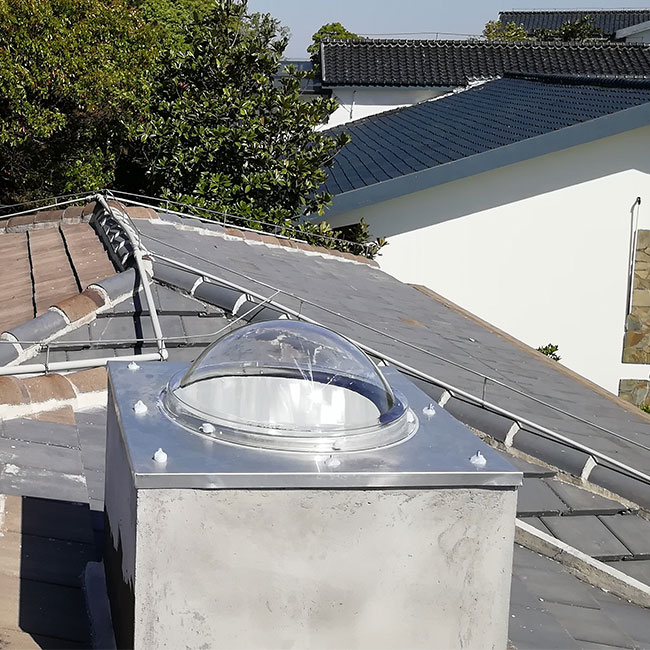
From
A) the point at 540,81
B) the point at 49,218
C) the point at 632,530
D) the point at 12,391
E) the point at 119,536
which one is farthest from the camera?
the point at 540,81

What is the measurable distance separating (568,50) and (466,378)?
23250 millimetres

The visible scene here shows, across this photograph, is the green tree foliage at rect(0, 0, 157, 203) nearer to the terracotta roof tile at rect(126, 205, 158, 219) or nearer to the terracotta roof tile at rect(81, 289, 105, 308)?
the terracotta roof tile at rect(126, 205, 158, 219)

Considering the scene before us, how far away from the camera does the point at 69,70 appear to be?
13.6m

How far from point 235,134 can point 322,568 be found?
38.0 ft

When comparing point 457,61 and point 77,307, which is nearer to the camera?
point 77,307

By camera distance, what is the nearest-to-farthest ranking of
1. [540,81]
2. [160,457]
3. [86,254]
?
[160,457] < [86,254] < [540,81]

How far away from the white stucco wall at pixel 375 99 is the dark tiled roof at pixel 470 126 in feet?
13.1

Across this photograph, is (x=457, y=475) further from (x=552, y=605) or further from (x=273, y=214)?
(x=273, y=214)

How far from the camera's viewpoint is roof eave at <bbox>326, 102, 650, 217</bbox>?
42.8 feet

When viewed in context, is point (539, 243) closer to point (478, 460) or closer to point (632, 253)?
point (632, 253)

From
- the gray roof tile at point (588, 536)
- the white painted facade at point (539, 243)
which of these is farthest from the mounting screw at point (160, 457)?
the white painted facade at point (539, 243)

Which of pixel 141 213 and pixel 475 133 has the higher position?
pixel 475 133

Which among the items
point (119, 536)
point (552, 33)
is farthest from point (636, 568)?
point (552, 33)

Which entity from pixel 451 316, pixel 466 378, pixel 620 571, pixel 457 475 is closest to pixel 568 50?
pixel 451 316
